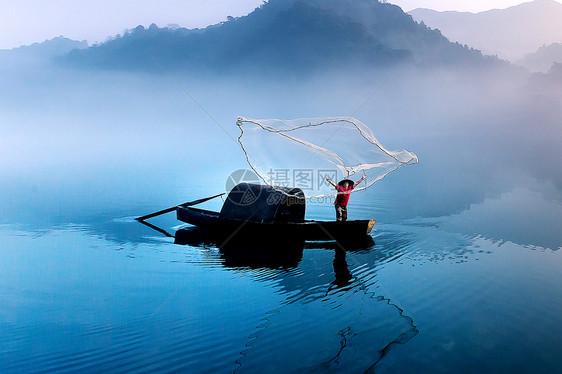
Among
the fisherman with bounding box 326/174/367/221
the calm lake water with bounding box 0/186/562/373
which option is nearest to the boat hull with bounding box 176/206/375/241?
the calm lake water with bounding box 0/186/562/373

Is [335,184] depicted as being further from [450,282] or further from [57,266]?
[57,266]

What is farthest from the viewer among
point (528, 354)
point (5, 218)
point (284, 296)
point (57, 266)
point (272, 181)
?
point (5, 218)

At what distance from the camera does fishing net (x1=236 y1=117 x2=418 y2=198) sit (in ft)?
48.5

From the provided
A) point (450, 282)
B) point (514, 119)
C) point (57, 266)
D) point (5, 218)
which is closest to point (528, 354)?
point (450, 282)

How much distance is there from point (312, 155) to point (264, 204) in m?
3.06

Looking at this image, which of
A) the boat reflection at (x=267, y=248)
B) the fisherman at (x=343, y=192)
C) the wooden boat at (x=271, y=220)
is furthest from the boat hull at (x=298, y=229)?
the fisherman at (x=343, y=192)

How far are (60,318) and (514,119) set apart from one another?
597ft

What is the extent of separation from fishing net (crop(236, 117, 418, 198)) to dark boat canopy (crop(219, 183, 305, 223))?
1.89 ft

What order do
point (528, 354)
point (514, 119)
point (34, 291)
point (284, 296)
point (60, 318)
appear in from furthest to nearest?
point (514, 119), point (34, 291), point (284, 296), point (60, 318), point (528, 354)

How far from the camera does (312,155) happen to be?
671 inches

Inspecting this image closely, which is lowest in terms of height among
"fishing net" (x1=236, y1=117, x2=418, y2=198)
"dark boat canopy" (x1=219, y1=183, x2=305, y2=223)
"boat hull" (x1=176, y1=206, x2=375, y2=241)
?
"boat hull" (x1=176, y1=206, x2=375, y2=241)

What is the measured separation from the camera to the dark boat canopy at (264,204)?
17516 millimetres

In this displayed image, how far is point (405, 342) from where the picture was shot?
8.77m

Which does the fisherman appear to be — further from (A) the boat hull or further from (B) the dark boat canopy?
(B) the dark boat canopy
